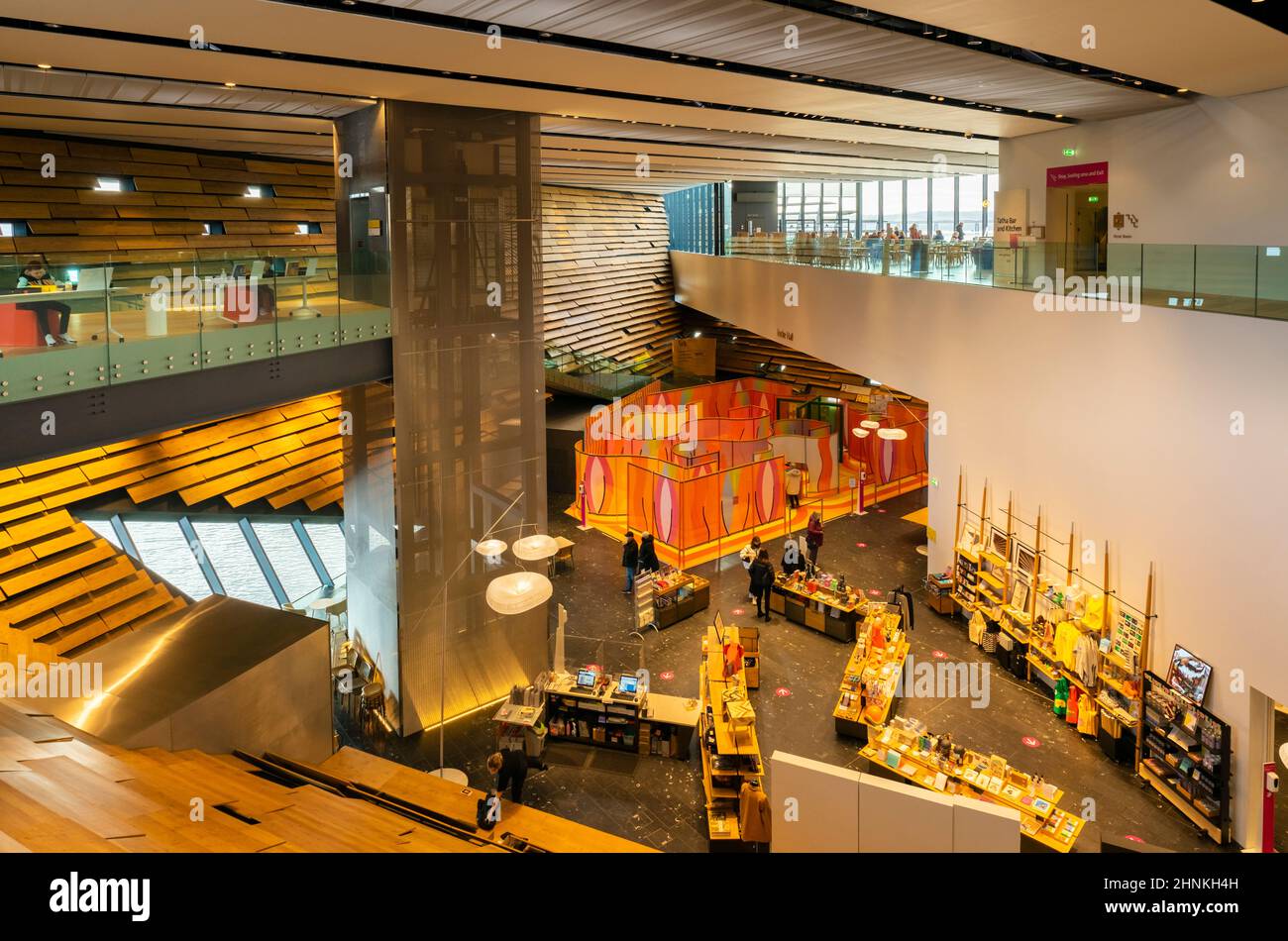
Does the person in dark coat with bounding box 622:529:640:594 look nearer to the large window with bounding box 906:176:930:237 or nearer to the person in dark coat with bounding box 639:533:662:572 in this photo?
the person in dark coat with bounding box 639:533:662:572

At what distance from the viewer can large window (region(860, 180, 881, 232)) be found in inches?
1070

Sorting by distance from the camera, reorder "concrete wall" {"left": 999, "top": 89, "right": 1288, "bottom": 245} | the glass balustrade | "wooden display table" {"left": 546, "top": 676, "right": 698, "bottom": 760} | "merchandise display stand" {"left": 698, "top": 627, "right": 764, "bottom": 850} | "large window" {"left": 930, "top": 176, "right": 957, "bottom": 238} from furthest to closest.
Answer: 1. "large window" {"left": 930, "top": 176, "right": 957, "bottom": 238}
2. "concrete wall" {"left": 999, "top": 89, "right": 1288, "bottom": 245}
3. "wooden display table" {"left": 546, "top": 676, "right": 698, "bottom": 760}
4. "merchandise display stand" {"left": 698, "top": 627, "right": 764, "bottom": 850}
5. the glass balustrade

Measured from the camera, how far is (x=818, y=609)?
12172 mm

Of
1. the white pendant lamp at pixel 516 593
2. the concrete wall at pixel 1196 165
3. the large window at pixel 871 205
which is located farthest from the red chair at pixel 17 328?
the large window at pixel 871 205

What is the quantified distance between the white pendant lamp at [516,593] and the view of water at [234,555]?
21.7ft

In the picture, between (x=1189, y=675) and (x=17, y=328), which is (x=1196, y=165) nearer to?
(x=1189, y=675)

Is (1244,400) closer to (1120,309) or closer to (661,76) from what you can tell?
(1120,309)

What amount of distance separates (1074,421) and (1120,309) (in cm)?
150

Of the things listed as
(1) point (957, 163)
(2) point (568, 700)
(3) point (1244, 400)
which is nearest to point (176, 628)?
(2) point (568, 700)

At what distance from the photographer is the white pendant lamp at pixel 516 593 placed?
696cm

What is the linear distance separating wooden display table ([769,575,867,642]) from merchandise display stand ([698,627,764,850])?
2.82 m
